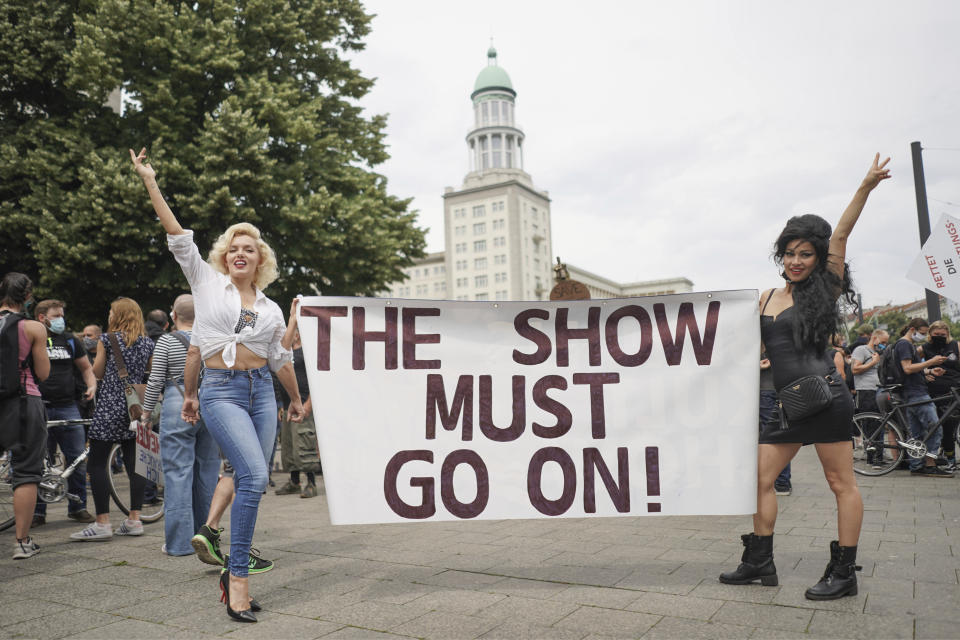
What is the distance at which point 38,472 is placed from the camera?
17.8 feet

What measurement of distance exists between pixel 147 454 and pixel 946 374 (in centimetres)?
967

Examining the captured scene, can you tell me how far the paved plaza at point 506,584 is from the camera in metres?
3.54

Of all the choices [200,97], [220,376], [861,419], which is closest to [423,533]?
[220,376]

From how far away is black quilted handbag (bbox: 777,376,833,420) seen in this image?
12.7 feet

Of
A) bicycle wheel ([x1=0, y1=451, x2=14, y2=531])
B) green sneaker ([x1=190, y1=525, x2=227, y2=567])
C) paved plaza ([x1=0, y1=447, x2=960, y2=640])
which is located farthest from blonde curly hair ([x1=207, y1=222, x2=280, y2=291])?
bicycle wheel ([x1=0, y1=451, x2=14, y2=531])

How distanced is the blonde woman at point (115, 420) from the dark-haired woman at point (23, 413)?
22.5 inches

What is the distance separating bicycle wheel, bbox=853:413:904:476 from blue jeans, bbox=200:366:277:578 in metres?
8.52

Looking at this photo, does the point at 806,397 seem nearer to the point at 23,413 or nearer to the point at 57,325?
the point at 23,413

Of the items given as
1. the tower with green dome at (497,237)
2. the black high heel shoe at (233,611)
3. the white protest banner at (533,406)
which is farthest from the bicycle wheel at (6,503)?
the tower with green dome at (497,237)

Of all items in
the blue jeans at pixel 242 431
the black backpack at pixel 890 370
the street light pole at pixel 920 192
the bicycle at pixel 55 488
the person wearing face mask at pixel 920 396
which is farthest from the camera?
the street light pole at pixel 920 192

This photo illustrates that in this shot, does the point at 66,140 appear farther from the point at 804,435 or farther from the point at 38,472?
the point at 804,435

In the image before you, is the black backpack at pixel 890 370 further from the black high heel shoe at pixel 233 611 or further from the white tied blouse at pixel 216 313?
the black high heel shoe at pixel 233 611

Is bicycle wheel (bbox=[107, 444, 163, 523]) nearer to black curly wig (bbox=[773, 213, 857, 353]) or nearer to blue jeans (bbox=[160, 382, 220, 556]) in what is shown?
blue jeans (bbox=[160, 382, 220, 556])

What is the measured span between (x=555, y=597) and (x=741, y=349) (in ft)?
5.81
